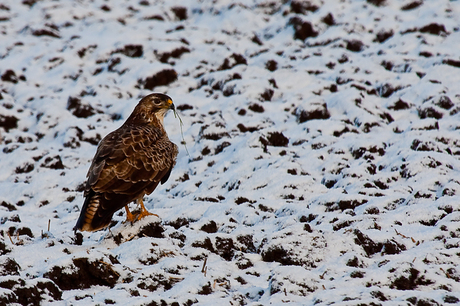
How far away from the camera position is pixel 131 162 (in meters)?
5.45

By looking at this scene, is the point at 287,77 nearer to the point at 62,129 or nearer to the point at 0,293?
the point at 62,129

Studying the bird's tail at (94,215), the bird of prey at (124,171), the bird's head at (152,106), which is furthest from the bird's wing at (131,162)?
the bird's head at (152,106)

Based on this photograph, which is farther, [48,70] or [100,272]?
[48,70]

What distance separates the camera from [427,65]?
34.7 feet

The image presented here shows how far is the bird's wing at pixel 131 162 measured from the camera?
17.1ft

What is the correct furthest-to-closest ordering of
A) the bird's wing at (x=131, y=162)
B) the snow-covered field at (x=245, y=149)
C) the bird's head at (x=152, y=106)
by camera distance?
1. the bird's head at (x=152, y=106)
2. the bird's wing at (x=131, y=162)
3. the snow-covered field at (x=245, y=149)

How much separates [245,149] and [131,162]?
277 cm

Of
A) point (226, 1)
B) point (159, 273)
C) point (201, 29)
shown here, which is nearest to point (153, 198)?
point (159, 273)

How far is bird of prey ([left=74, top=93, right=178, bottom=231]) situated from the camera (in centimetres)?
498

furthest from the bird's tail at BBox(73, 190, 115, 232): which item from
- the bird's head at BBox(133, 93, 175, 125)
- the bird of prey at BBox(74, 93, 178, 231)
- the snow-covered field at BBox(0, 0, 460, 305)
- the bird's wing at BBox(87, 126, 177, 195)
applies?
the bird's head at BBox(133, 93, 175, 125)

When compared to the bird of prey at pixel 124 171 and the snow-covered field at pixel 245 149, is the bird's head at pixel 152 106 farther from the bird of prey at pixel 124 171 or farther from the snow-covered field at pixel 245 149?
the snow-covered field at pixel 245 149

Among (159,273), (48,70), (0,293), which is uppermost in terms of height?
(0,293)

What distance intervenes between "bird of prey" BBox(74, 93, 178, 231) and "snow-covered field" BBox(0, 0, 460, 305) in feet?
1.11

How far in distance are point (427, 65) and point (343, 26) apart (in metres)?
3.12
